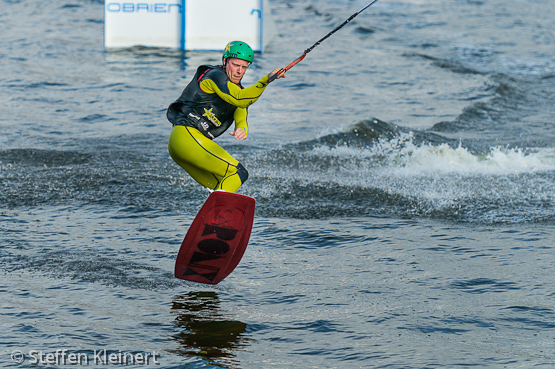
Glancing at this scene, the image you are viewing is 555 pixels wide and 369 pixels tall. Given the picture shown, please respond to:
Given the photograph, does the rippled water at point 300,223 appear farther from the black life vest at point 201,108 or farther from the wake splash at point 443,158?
the black life vest at point 201,108

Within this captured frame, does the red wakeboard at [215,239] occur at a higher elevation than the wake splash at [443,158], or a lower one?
higher

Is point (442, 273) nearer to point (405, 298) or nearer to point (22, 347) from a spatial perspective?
point (405, 298)

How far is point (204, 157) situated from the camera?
6387mm

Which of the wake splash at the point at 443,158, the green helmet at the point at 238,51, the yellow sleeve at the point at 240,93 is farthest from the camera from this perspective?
the wake splash at the point at 443,158

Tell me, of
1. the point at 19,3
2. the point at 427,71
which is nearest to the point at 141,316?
the point at 427,71

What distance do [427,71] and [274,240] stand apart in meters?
12.8

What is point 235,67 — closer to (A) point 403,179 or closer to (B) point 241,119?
(B) point 241,119

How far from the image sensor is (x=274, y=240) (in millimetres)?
7473

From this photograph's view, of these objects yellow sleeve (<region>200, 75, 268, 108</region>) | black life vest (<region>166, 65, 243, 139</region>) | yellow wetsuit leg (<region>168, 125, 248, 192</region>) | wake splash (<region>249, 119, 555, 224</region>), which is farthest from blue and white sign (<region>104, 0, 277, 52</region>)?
yellow sleeve (<region>200, 75, 268, 108</region>)

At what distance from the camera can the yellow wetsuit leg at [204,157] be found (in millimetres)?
6367
